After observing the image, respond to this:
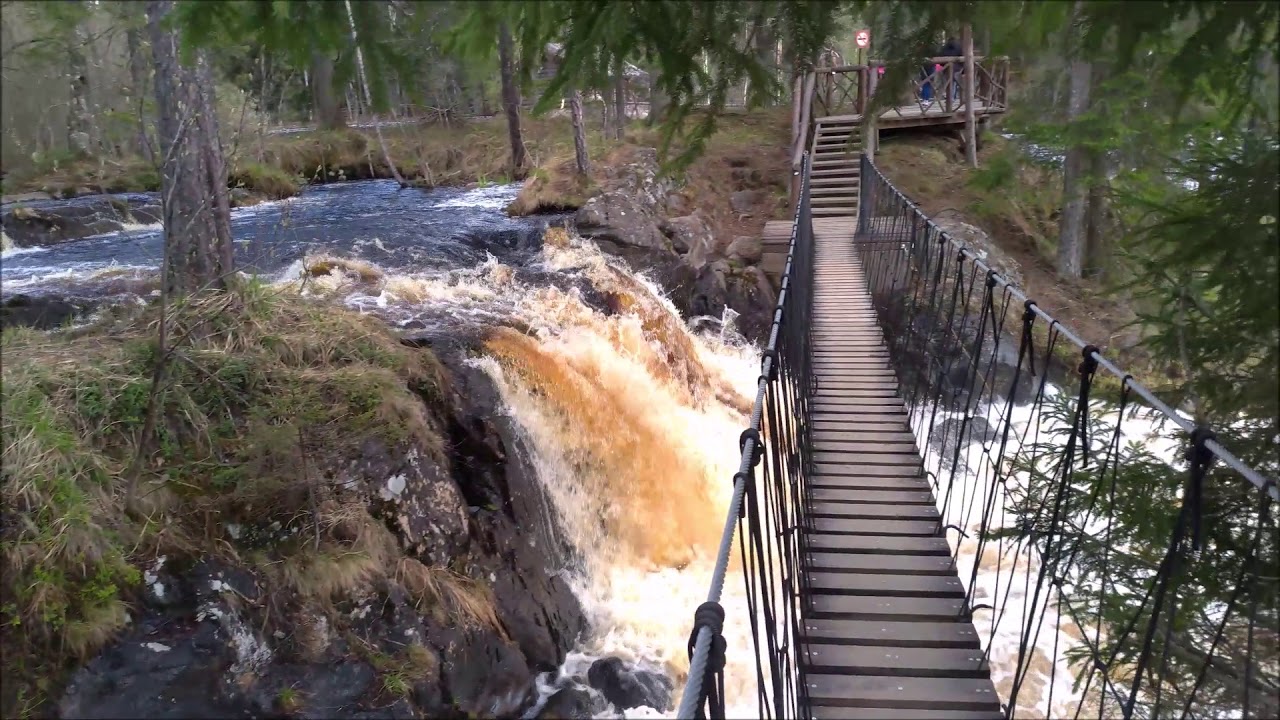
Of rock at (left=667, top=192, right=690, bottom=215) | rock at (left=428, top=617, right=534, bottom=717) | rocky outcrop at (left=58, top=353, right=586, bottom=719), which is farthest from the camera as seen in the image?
rock at (left=667, top=192, right=690, bottom=215)

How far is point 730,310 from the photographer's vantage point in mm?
10867

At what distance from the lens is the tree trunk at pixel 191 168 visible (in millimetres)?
5070

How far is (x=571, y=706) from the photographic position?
513cm

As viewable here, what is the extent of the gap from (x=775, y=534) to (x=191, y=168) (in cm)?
486

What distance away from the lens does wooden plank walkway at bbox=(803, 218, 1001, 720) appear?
3.11 meters

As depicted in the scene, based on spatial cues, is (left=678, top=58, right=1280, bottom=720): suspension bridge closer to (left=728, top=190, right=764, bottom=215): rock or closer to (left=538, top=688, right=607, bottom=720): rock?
(left=538, top=688, right=607, bottom=720): rock

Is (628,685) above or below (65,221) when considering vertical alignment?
below

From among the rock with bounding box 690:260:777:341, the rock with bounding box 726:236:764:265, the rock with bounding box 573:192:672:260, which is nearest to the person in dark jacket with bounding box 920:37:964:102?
the rock with bounding box 726:236:764:265

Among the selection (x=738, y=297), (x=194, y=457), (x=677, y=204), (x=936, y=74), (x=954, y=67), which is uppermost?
(x=954, y=67)

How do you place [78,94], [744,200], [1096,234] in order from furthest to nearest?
[744,200], [1096,234], [78,94]

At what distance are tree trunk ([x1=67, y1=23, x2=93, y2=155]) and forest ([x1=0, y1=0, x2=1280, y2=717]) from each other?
3cm

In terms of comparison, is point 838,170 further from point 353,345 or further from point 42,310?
point 42,310

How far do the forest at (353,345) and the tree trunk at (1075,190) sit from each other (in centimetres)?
371

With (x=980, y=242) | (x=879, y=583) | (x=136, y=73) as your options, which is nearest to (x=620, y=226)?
(x=980, y=242)
